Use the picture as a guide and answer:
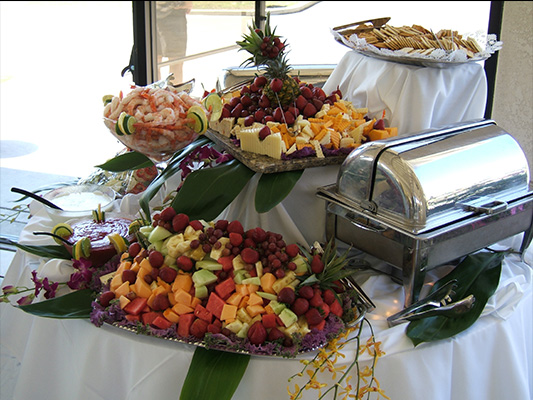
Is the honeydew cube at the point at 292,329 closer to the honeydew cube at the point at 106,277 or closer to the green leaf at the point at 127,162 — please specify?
the honeydew cube at the point at 106,277

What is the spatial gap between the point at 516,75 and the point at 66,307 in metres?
2.80

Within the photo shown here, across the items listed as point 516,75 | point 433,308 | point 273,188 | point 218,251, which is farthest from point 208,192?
point 516,75

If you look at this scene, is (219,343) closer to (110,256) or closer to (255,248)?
(255,248)

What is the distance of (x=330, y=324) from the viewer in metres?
1.19

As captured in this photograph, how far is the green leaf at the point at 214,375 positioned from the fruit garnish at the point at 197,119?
0.63 meters

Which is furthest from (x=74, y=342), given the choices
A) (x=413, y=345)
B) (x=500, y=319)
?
(x=500, y=319)

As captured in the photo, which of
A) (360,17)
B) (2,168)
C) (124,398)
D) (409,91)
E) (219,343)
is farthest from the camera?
(360,17)

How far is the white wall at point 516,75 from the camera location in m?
3.08

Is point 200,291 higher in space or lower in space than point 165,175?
lower

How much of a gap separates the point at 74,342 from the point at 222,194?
508mm

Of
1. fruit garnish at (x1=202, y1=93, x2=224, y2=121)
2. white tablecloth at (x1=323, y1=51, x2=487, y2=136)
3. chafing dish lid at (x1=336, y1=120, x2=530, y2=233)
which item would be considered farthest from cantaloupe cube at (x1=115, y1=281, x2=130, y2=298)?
white tablecloth at (x1=323, y1=51, x2=487, y2=136)

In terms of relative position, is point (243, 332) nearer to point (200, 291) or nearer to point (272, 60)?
point (200, 291)

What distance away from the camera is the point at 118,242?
144 cm

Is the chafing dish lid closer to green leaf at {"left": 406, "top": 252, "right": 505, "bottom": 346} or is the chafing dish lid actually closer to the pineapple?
green leaf at {"left": 406, "top": 252, "right": 505, "bottom": 346}
